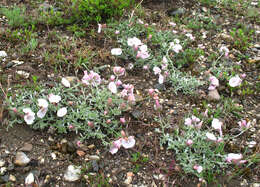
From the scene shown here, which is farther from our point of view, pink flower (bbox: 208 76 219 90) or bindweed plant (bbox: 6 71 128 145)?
pink flower (bbox: 208 76 219 90)

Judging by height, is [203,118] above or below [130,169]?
above

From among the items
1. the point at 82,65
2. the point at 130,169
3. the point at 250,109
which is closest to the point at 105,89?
the point at 82,65

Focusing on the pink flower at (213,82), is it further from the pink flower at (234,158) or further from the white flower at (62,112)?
the white flower at (62,112)

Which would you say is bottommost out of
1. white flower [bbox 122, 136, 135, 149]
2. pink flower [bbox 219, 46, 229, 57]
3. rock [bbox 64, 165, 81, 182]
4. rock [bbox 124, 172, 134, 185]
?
rock [bbox 124, 172, 134, 185]

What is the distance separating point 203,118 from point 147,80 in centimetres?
87

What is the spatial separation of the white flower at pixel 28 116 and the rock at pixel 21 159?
28 centimetres

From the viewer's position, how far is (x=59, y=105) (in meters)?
2.71

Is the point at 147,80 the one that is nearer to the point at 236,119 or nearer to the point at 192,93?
the point at 192,93

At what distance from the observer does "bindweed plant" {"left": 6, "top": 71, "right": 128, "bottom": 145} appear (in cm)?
258

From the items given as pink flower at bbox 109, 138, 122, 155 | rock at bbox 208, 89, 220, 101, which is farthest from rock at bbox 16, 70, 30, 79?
rock at bbox 208, 89, 220, 101

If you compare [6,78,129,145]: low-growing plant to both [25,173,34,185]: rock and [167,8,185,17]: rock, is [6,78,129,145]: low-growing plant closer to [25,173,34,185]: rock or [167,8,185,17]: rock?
[25,173,34,185]: rock

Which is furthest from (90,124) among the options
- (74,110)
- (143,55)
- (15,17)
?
(15,17)

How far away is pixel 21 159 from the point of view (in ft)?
7.71

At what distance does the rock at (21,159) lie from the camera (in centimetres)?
233
